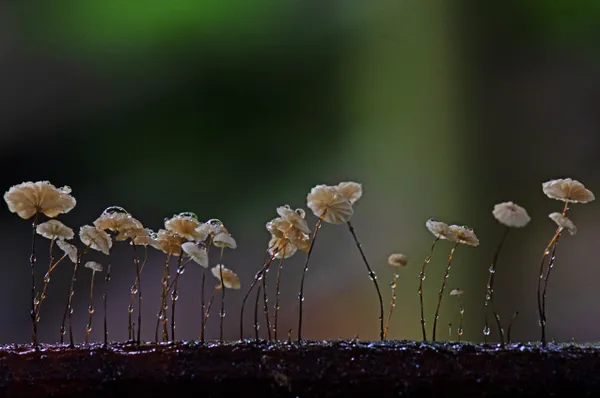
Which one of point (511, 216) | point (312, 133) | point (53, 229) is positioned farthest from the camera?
point (312, 133)

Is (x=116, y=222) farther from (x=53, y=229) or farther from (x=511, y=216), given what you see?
(x=511, y=216)

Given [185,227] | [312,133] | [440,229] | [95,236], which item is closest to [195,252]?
[185,227]

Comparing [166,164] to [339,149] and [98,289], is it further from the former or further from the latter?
[339,149]

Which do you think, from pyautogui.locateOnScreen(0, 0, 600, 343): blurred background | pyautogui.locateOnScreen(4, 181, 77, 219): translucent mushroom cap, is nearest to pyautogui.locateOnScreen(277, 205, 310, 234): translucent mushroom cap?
pyautogui.locateOnScreen(4, 181, 77, 219): translucent mushroom cap

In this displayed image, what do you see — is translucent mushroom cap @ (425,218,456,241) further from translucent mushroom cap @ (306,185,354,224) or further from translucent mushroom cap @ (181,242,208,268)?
translucent mushroom cap @ (181,242,208,268)

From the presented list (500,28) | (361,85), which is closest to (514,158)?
(500,28)

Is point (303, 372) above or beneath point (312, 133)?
beneath

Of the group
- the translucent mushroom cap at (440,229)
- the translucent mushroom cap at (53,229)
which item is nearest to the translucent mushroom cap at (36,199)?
the translucent mushroom cap at (53,229)
